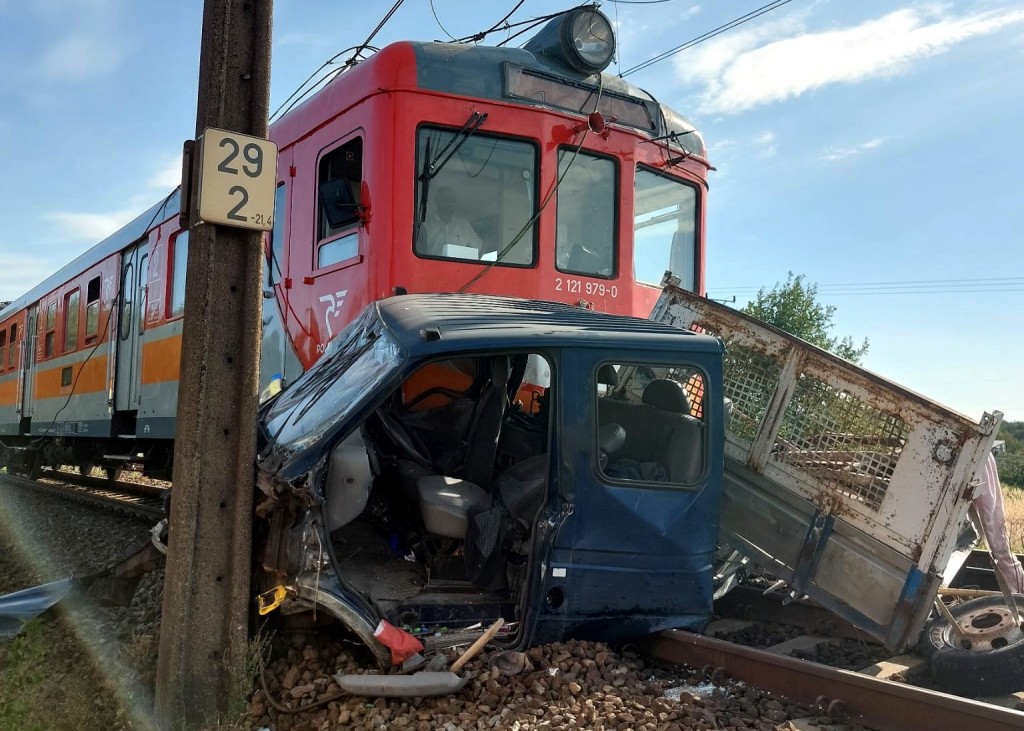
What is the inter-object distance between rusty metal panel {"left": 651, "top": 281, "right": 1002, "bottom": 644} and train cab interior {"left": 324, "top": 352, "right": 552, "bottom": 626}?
113cm

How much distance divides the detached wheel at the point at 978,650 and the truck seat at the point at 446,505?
7.34 ft

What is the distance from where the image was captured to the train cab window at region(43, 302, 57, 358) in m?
13.4

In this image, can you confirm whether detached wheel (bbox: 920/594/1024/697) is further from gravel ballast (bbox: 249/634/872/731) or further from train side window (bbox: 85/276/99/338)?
train side window (bbox: 85/276/99/338)

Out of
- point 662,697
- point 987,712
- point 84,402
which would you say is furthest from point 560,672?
point 84,402

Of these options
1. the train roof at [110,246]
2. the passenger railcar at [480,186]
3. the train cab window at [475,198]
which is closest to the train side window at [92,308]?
the train roof at [110,246]

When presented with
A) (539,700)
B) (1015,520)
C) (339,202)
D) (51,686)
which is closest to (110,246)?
(339,202)

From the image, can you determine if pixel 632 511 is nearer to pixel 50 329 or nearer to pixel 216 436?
pixel 216 436

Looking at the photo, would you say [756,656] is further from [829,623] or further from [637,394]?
[637,394]

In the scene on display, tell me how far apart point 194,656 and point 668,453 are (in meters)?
2.36

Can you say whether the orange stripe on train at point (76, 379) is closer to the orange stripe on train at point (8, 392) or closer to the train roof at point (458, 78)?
the orange stripe on train at point (8, 392)

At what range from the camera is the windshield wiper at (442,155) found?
6012mm

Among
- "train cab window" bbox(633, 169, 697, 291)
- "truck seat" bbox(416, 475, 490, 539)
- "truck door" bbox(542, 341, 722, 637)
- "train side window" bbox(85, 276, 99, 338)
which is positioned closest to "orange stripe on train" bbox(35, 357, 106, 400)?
"train side window" bbox(85, 276, 99, 338)

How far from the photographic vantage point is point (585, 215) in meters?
6.70

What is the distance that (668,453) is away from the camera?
14.3 feet
